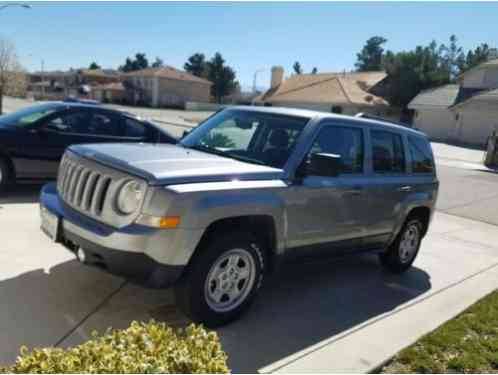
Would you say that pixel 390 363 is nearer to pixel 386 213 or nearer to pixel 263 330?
pixel 263 330

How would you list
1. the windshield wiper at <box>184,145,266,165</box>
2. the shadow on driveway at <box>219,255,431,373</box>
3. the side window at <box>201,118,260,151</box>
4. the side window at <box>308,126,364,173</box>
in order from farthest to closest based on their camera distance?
the side window at <box>201,118,260,151</box> → the side window at <box>308,126,364,173</box> → the windshield wiper at <box>184,145,266,165</box> → the shadow on driveway at <box>219,255,431,373</box>

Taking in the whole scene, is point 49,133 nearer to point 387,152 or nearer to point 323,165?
point 323,165

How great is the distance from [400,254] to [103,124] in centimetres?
528

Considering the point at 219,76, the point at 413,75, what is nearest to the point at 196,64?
the point at 219,76

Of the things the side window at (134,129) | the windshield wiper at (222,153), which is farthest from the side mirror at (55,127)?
the windshield wiper at (222,153)

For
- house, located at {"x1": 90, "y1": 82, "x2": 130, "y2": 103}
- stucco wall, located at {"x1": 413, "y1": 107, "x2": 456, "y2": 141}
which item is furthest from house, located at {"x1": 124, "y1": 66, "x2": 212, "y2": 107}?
stucco wall, located at {"x1": 413, "y1": 107, "x2": 456, "y2": 141}

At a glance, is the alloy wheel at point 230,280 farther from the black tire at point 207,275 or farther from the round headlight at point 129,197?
the round headlight at point 129,197

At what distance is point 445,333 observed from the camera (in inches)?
154

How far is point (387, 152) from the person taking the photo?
5.03 m

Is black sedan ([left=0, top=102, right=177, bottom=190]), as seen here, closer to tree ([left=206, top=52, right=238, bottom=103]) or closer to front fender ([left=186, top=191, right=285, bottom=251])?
front fender ([left=186, top=191, right=285, bottom=251])

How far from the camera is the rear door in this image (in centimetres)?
475

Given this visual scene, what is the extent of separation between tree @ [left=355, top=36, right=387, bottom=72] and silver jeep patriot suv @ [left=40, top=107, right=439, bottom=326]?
94.0 m

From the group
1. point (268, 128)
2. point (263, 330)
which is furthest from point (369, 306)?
point (268, 128)

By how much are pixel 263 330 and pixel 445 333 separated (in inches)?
64.1
